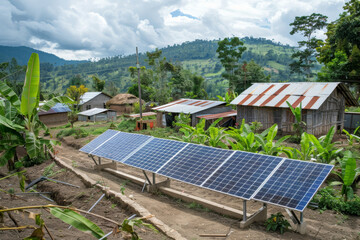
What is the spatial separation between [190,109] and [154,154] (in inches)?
573

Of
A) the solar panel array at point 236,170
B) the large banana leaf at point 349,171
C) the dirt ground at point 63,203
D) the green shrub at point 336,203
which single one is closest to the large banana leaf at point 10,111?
the dirt ground at point 63,203

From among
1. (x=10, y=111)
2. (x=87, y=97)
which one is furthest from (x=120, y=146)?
(x=87, y=97)

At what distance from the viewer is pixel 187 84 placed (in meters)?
44.8

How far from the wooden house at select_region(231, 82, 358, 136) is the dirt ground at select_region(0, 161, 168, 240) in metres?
13.9

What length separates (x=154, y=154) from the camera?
8766 millimetres

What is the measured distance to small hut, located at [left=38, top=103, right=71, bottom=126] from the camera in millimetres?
31938

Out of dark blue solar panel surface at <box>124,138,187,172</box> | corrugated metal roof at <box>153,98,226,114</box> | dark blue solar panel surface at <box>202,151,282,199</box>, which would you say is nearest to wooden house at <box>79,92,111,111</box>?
corrugated metal roof at <box>153,98,226,114</box>

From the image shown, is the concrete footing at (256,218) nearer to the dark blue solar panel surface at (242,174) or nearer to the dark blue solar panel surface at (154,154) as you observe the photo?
the dark blue solar panel surface at (242,174)

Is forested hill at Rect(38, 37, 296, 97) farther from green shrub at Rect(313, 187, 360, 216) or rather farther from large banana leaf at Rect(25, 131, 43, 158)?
large banana leaf at Rect(25, 131, 43, 158)

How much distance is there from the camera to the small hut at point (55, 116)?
31938mm

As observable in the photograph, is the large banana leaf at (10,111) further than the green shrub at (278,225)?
Yes

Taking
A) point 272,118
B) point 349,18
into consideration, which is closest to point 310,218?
point 272,118

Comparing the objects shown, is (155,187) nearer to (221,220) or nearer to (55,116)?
(221,220)

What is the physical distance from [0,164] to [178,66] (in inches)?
1534
